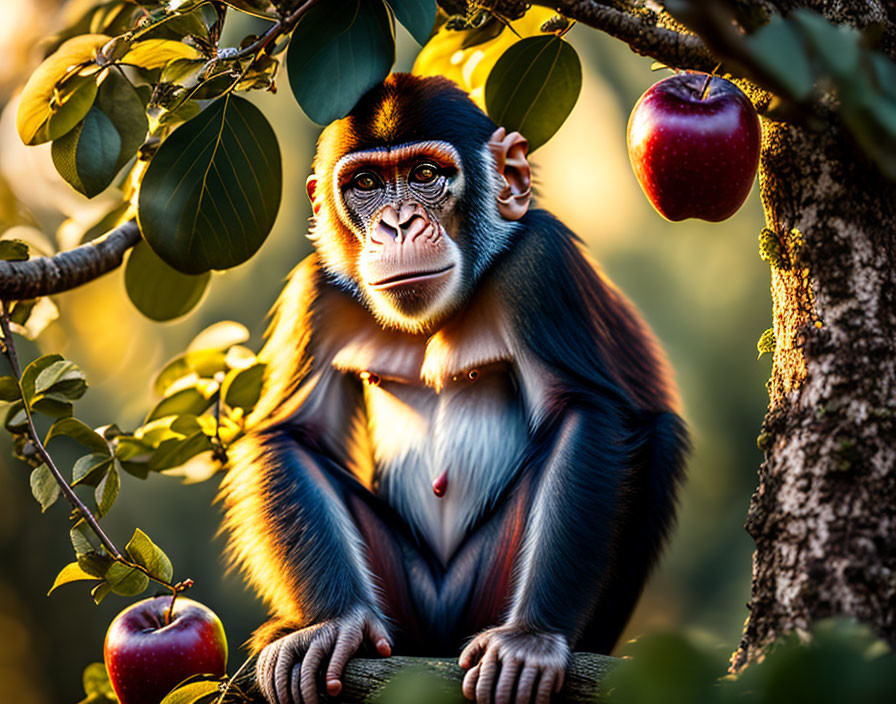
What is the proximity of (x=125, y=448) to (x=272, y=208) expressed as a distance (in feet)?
1.94

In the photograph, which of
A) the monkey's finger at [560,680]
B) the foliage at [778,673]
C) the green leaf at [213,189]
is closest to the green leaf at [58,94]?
the green leaf at [213,189]

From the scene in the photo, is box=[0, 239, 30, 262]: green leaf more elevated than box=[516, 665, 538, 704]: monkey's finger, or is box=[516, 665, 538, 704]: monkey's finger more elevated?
box=[0, 239, 30, 262]: green leaf

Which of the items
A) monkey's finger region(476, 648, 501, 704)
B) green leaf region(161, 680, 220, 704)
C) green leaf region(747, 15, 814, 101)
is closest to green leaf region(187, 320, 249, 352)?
green leaf region(161, 680, 220, 704)

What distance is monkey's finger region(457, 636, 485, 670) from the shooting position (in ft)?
4.47

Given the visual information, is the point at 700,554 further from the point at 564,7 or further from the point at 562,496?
the point at 564,7

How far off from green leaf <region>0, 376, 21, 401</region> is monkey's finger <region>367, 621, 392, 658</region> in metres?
0.75

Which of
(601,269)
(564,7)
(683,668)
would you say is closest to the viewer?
(683,668)

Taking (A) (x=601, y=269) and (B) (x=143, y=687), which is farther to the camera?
(A) (x=601, y=269)

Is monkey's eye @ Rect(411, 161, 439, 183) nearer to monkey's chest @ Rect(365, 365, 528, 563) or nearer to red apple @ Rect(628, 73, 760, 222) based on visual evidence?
monkey's chest @ Rect(365, 365, 528, 563)

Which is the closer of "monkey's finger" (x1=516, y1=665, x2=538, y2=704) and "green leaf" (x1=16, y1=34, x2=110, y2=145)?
"monkey's finger" (x1=516, y1=665, x2=538, y2=704)

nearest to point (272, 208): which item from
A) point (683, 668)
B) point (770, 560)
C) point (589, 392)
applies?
point (589, 392)

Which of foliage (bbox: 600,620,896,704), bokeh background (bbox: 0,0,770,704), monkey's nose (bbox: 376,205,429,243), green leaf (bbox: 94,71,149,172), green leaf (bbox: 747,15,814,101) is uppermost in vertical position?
green leaf (bbox: 747,15,814,101)

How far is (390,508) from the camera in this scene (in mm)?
1867

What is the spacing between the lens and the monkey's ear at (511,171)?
1851 millimetres
